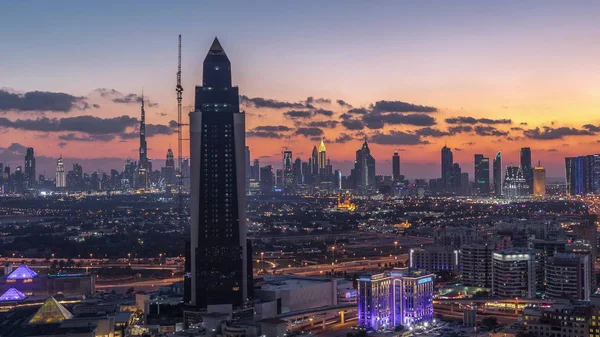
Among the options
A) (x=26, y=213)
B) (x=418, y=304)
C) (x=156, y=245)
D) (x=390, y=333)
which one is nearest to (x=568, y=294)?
(x=418, y=304)

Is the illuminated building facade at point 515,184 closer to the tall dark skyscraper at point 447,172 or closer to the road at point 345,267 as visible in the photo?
the tall dark skyscraper at point 447,172

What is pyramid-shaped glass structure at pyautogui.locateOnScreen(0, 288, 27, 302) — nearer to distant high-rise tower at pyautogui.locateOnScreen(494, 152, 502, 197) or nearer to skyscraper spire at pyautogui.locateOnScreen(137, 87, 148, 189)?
skyscraper spire at pyautogui.locateOnScreen(137, 87, 148, 189)

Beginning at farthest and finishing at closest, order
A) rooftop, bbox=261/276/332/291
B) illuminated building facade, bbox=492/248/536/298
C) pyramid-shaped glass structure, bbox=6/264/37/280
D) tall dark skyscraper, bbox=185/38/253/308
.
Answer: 1. pyramid-shaped glass structure, bbox=6/264/37/280
2. illuminated building facade, bbox=492/248/536/298
3. rooftop, bbox=261/276/332/291
4. tall dark skyscraper, bbox=185/38/253/308

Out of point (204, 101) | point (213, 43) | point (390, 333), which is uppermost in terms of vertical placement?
point (213, 43)

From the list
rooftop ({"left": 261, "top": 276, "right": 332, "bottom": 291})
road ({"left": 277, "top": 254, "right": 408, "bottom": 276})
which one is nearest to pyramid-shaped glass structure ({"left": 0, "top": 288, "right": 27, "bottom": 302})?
rooftop ({"left": 261, "top": 276, "right": 332, "bottom": 291})

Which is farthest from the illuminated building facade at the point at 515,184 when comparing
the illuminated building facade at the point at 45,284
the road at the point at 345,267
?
the illuminated building facade at the point at 45,284

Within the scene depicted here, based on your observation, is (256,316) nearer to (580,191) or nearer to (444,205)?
(444,205)
